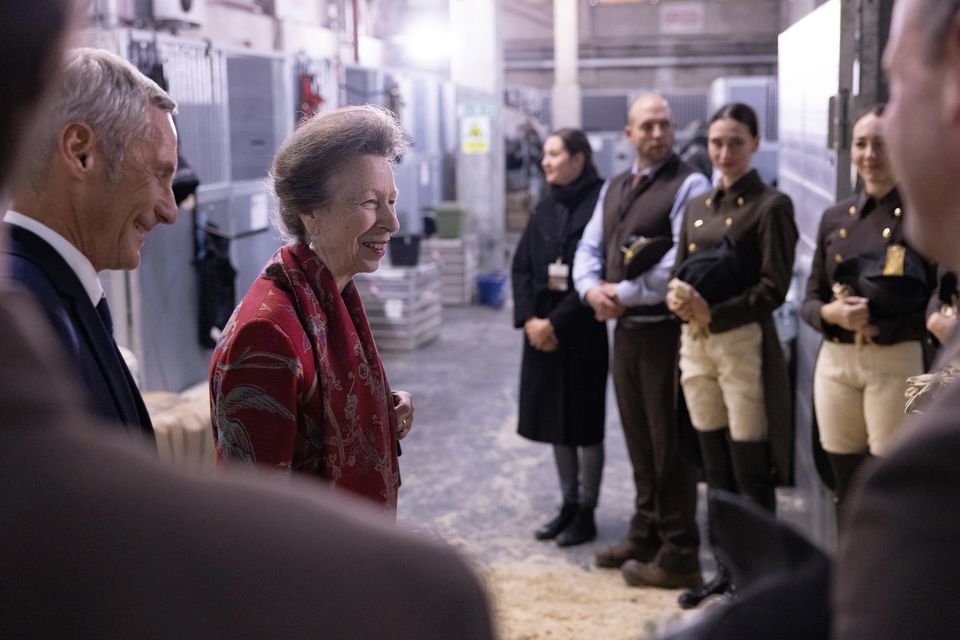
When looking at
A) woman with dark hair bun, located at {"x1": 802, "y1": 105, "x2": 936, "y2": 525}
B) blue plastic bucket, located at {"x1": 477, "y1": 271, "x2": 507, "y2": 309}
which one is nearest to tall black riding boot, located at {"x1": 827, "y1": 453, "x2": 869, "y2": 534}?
woman with dark hair bun, located at {"x1": 802, "y1": 105, "x2": 936, "y2": 525}

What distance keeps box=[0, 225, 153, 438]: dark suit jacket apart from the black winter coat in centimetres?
304

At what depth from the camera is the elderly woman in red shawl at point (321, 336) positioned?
1908 millimetres

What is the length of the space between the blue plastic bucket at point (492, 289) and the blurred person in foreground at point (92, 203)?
8804 millimetres

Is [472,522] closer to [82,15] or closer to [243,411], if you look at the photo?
[243,411]

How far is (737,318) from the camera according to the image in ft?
12.1

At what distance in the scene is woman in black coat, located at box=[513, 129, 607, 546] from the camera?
4477mm

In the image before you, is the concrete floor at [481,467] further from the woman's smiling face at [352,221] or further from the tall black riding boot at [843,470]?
the woman's smiling face at [352,221]

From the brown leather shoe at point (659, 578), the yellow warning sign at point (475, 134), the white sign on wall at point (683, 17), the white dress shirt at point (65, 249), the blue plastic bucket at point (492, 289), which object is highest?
A: the white sign on wall at point (683, 17)

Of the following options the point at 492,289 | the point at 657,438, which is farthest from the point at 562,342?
the point at 492,289

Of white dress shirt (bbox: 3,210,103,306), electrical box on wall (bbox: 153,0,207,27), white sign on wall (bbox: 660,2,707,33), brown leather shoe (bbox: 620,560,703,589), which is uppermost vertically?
white sign on wall (bbox: 660,2,707,33)

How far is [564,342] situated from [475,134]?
22.7 ft

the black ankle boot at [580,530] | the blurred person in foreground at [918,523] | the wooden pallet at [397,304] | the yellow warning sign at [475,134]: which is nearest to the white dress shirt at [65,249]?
the blurred person in foreground at [918,523]

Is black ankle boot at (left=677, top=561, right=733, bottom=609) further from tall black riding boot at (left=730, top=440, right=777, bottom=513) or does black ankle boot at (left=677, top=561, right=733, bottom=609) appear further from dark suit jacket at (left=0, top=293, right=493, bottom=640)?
dark suit jacket at (left=0, top=293, right=493, bottom=640)

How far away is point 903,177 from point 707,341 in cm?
301
